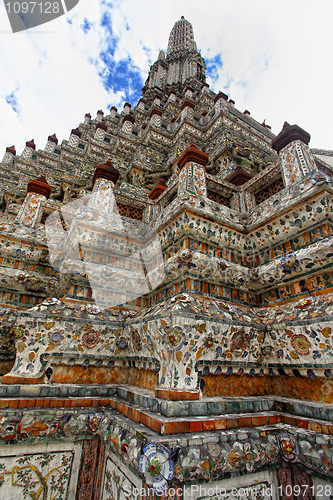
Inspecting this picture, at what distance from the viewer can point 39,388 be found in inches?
127

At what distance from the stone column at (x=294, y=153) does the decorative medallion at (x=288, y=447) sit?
3418 mm

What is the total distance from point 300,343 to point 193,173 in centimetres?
307

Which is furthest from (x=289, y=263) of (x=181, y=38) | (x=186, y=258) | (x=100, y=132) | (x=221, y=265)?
(x=181, y=38)

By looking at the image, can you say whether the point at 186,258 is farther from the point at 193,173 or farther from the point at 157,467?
the point at 157,467

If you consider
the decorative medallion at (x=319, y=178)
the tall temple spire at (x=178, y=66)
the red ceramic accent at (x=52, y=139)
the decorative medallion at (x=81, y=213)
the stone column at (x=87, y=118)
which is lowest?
the decorative medallion at (x=319, y=178)

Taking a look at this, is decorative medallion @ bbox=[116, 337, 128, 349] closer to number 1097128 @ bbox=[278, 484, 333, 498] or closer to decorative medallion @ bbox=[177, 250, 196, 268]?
decorative medallion @ bbox=[177, 250, 196, 268]

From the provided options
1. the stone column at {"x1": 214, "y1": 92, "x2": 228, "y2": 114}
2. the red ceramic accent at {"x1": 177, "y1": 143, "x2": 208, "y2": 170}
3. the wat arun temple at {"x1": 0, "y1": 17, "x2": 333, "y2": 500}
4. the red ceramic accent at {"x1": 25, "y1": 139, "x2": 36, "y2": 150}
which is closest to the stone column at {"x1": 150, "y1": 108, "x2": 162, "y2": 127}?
the stone column at {"x1": 214, "y1": 92, "x2": 228, "y2": 114}

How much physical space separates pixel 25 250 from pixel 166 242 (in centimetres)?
322

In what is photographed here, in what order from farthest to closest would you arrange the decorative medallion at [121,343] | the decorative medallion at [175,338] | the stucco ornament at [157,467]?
the decorative medallion at [121,343] < the decorative medallion at [175,338] < the stucco ornament at [157,467]

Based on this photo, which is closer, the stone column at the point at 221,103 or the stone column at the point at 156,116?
the stone column at the point at 221,103

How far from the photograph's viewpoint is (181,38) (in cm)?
3434

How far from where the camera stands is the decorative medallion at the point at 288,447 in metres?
2.46

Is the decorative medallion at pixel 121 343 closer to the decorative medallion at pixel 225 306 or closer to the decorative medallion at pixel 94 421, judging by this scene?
the decorative medallion at pixel 94 421

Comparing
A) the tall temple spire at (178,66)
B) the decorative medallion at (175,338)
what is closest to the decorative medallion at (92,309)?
the decorative medallion at (175,338)
